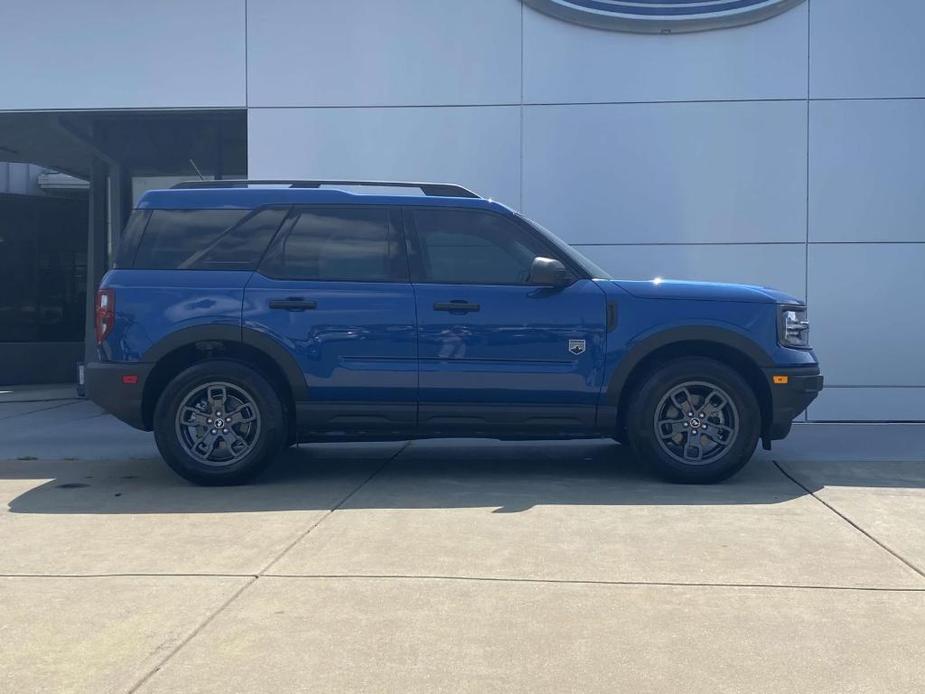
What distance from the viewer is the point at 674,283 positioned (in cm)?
666

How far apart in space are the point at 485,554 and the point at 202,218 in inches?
130

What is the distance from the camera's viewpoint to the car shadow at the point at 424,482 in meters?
6.14

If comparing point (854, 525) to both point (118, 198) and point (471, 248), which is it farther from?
point (118, 198)

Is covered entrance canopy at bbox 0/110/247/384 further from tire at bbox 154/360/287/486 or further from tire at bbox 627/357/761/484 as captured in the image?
tire at bbox 627/357/761/484

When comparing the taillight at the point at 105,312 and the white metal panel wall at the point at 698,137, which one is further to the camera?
the white metal panel wall at the point at 698,137

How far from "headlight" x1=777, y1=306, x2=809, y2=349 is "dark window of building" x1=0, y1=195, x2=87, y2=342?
46.3 feet

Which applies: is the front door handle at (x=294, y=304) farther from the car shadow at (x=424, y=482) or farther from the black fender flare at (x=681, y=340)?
the black fender flare at (x=681, y=340)

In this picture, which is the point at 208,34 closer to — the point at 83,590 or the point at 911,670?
the point at 83,590

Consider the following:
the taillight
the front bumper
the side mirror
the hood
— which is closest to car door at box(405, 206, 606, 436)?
the side mirror

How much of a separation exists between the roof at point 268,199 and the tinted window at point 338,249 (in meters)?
0.09

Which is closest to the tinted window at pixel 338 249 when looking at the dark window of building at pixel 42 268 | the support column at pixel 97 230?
the support column at pixel 97 230

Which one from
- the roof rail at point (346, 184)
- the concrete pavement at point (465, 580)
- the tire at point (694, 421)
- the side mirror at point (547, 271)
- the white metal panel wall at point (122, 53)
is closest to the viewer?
the concrete pavement at point (465, 580)

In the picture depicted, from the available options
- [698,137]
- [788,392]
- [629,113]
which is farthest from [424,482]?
[698,137]

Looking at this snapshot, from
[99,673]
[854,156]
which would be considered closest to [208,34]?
[854,156]
